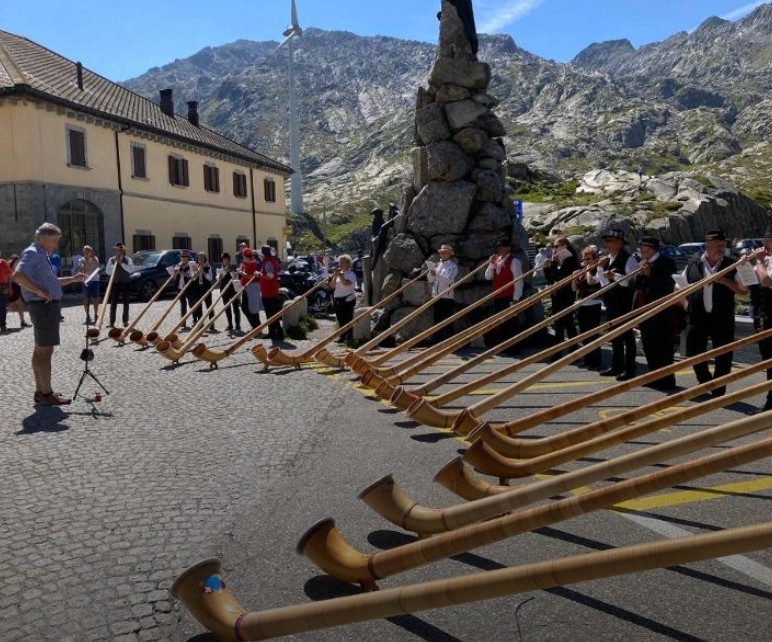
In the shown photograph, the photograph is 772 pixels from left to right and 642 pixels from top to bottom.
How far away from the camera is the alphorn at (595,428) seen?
467 centimetres

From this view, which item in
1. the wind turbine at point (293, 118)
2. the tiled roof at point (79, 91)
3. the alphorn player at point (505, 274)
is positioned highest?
the wind turbine at point (293, 118)

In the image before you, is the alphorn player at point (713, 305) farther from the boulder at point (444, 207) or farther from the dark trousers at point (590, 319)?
the boulder at point (444, 207)

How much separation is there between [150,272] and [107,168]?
892cm

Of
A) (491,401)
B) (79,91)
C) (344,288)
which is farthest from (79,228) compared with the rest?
(491,401)

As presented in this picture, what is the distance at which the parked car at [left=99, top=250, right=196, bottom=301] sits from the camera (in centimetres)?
2272

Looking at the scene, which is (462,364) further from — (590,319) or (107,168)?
(107,168)

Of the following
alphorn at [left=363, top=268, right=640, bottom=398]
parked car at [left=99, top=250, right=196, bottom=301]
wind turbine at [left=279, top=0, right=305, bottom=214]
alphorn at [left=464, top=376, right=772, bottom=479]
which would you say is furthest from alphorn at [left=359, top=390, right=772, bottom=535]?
wind turbine at [left=279, top=0, right=305, bottom=214]

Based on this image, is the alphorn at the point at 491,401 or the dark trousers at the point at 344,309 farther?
the dark trousers at the point at 344,309

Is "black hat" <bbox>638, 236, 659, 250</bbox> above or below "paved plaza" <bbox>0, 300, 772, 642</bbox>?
above

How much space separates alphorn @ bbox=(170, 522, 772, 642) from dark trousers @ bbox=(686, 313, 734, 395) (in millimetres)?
5730

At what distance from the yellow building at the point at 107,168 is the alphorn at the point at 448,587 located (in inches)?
1015

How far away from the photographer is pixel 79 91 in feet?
95.9

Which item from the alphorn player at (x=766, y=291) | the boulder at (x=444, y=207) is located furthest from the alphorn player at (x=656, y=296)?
the boulder at (x=444, y=207)

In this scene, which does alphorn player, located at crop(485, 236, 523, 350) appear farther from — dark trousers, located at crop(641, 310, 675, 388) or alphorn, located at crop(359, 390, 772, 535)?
alphorn, located at crop(359, 390, 772, 535)
